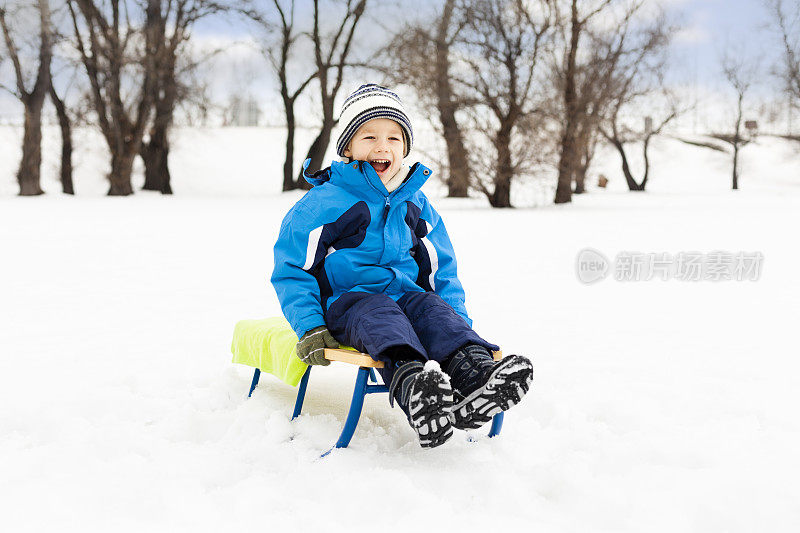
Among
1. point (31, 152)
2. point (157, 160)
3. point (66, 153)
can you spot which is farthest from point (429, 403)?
point (157, 160)

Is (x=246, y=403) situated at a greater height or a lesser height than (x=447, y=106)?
lesser

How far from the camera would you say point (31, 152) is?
60.2ft

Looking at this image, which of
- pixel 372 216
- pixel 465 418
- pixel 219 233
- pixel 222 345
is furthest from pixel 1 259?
pixel 465 418

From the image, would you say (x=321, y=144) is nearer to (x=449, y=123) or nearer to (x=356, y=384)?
(x=449, y=123)

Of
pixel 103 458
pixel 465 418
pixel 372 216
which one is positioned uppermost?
pixel 372 216

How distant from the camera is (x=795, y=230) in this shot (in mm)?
9984

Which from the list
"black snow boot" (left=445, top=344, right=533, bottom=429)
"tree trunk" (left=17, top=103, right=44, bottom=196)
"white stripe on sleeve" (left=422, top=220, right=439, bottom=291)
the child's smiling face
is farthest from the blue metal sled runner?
"tree trunk" (left=17, top=103, right=44, bottom=196)

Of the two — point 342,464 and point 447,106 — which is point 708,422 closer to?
point 342,464

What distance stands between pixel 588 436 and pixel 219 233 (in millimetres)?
7980

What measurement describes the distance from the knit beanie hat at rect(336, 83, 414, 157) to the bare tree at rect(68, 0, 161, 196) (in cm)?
1781

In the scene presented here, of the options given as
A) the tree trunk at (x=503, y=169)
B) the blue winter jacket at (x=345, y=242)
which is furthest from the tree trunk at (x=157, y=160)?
the blue winter jacket at (x=345, y=242)

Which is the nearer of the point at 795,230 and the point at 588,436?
the point at 588,436

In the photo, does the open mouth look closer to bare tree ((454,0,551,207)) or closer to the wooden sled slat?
the wooden sled slat

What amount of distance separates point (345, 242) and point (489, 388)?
2.70 ft
